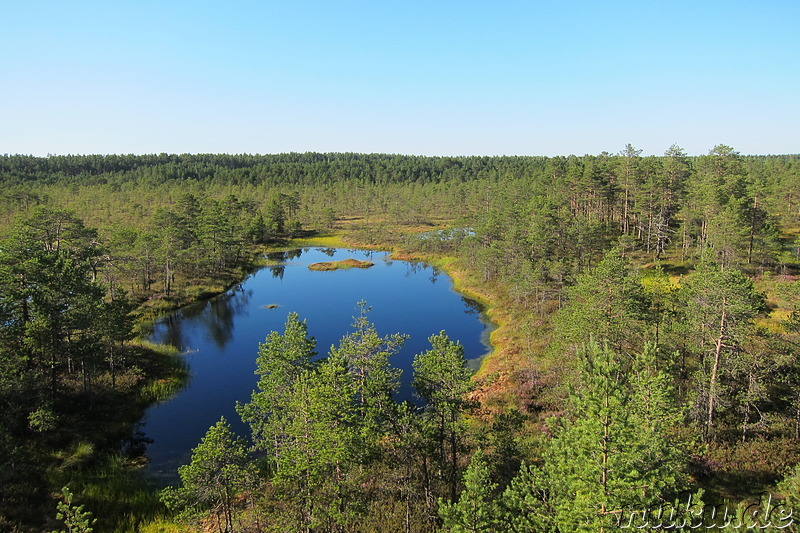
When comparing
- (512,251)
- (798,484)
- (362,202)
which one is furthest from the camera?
(362,202)

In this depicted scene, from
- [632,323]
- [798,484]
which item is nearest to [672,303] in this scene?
→ [632,323]

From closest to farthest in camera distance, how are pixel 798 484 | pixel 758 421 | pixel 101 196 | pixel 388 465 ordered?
pixel 798 484
pixel 388 465
pixel 758 421
pixel 101 196

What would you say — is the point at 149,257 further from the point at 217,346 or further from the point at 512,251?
the point at 512,251

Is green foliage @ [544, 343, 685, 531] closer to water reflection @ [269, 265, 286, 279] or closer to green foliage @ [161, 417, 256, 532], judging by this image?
green foliage @ [161, 417, 256, 532]

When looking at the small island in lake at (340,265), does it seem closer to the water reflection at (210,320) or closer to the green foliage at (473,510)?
the water reflection at (210,320)

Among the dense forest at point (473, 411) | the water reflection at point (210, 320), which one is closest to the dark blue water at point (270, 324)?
the water reflection at point (210, 320)

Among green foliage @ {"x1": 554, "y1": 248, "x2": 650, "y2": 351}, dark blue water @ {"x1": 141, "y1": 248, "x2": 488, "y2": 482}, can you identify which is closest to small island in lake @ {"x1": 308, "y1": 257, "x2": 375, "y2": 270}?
dark blue water @ {"x1": 141, "y1": 248, "x2": 488, "y2": 482}
